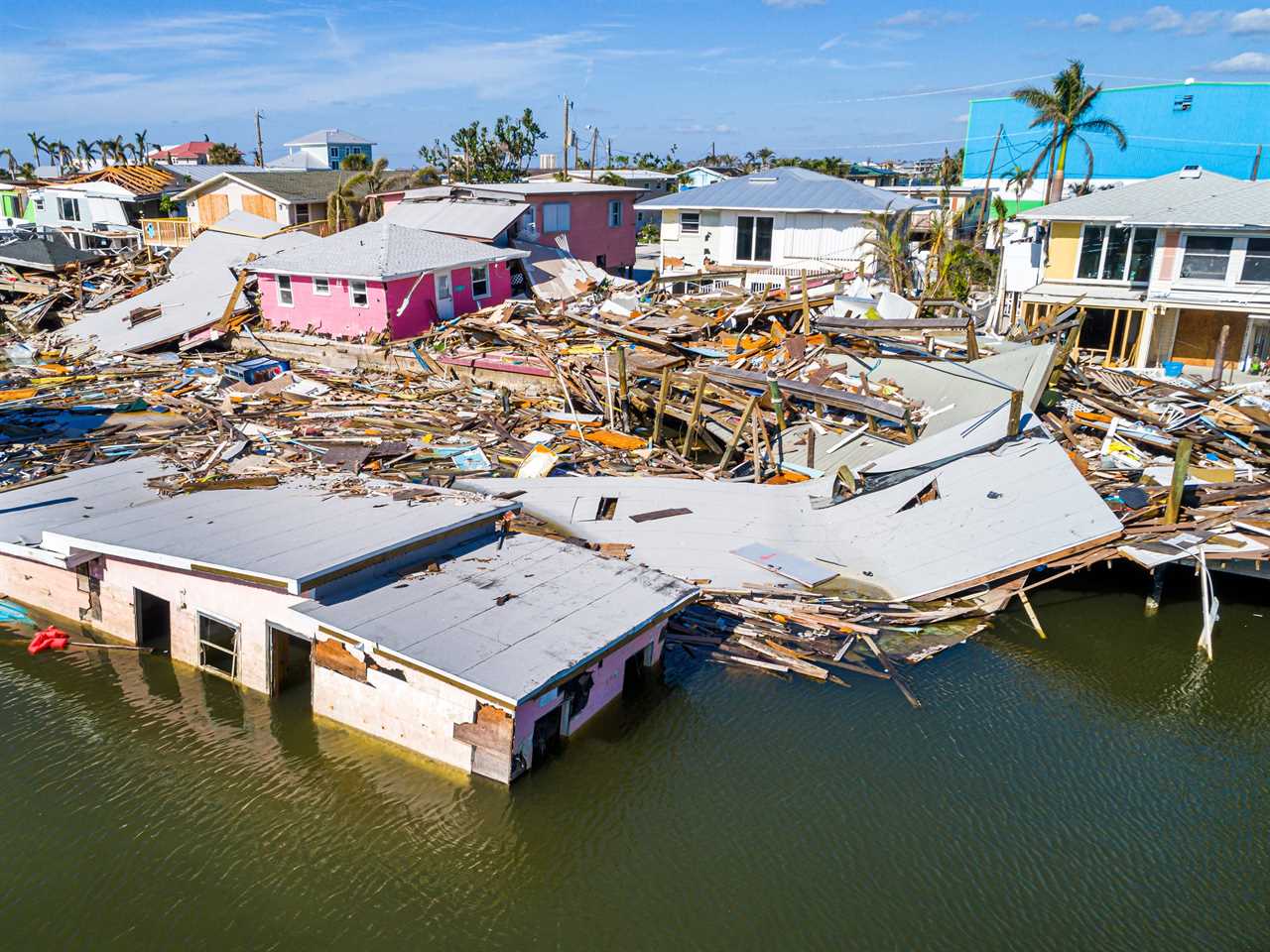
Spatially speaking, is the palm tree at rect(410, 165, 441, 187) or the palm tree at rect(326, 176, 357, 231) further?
the palm tree at rect(410, 165, 441, 187)

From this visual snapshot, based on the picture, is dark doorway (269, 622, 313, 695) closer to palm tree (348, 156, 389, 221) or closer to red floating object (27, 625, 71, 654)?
red floating object (27, 625, 71, 654)

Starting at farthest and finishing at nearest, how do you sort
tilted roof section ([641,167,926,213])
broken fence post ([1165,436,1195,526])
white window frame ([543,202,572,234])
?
white window frame ([543,202,572,234]) → tilted roof section ([641,167,926,213]) → broken fence post ([1165,436,1195,526])

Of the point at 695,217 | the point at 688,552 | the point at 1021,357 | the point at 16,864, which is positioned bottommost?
the point at 16,864

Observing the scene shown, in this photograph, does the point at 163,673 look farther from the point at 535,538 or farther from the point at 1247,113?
the point at 1247,113

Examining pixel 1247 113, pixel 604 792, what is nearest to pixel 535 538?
pixel 604 792

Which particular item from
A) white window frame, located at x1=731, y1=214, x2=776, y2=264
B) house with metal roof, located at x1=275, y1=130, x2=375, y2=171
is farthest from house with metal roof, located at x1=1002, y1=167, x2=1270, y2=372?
house with metal roof, located at x1=275, y1=130, x2=375, y2=171

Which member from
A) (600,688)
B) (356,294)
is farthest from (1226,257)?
(356,294)

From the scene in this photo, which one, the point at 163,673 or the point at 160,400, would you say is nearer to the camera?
the point at 163,673

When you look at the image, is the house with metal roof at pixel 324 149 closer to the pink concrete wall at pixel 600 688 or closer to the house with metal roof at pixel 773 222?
the house with metal roof at pixel 773 222
